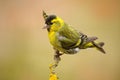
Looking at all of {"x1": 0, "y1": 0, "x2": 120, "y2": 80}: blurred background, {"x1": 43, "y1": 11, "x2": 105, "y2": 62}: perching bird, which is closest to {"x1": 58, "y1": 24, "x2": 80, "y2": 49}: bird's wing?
{"x1": 43, "y1": 11, "x2": 105, "y2": 62}: perching bird

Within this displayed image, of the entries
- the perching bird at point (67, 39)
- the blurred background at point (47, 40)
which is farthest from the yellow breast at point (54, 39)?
the blurred background at point (47, 40)

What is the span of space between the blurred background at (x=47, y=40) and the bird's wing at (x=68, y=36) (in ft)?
2.74

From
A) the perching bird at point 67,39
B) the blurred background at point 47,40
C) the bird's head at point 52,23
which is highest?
the bird's head at point 52,23

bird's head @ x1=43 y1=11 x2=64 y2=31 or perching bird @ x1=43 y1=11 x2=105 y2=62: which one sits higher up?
bird's head @ x1=43 y1=11 x2=64 y2=31

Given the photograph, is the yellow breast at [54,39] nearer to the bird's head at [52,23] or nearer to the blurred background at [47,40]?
the bird's head at [52,23]

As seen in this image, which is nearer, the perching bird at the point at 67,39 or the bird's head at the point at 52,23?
the bird's head at the point at 52,23

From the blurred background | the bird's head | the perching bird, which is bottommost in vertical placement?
the blurred background

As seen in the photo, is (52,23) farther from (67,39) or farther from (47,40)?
(47,40)

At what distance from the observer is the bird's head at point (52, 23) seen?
0.91 metres

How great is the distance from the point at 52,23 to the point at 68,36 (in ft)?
0.39

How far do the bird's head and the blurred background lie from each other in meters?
0.89

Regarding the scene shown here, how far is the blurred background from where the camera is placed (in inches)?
79.7

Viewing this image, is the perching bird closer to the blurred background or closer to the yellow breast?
the yellow breast

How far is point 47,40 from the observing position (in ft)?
7.12
